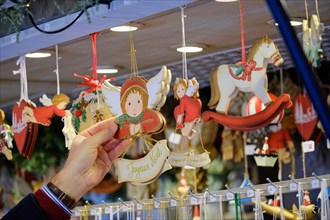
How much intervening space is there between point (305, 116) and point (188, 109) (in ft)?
7.27

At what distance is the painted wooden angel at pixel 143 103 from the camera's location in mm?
3744

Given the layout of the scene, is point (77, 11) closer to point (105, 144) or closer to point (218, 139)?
point (105, 144)

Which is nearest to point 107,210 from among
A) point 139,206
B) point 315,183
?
point 139,206

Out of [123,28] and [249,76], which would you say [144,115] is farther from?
[123,28]

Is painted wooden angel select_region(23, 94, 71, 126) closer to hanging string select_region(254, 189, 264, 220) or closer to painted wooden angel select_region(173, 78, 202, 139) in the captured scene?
painted wooden angel select_region(173, 78, 202, 139)

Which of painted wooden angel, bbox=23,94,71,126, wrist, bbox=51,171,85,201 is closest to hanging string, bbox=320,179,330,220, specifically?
painted wooden angel, bbox=23,94,71,126

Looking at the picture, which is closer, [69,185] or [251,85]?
[69,185]

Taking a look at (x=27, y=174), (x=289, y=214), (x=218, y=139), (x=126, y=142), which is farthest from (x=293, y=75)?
(x=126, y=142)

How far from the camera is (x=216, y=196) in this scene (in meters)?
4.27

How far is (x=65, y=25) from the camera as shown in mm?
4207

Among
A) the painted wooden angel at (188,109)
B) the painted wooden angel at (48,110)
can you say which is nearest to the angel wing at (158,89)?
the painted wooden angel at (188,109)

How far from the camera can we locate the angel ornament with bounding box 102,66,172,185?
3.76m

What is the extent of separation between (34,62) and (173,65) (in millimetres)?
1230

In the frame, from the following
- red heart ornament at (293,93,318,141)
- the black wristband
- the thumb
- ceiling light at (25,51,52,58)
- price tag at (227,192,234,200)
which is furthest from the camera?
ceiling light at (25,51,52,58)
